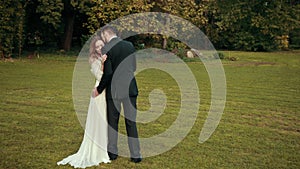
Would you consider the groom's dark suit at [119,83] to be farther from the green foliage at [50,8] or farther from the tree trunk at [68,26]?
the tree trunk at [68,26]

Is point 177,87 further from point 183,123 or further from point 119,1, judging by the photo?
point 119,1

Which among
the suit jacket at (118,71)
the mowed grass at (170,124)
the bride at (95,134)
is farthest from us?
the mowed grass at (170,124)

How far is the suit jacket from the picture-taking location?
541 cm

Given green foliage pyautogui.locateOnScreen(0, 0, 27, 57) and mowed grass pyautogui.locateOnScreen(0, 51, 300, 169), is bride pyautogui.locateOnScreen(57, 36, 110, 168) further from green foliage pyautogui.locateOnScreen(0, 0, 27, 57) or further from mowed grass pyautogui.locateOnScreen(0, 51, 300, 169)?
green foliage pyautogui.locateOnScreen(0, 0, 27, 57)

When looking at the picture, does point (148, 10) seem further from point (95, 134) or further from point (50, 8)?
point (95, 134)

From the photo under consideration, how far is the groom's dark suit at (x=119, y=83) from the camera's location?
5430 millimetres

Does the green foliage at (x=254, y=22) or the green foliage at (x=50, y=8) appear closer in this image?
the green foliage at (x=50, y=8)

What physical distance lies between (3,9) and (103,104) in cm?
1409

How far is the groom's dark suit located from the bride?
10cm

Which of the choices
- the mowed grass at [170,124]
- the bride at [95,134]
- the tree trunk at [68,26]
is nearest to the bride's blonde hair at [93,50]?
the bride at [95,134]

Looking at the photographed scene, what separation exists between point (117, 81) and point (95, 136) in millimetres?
838

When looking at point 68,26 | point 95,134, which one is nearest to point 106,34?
point 95,134

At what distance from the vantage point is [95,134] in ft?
18.3

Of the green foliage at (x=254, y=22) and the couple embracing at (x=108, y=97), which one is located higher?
the couple embracing at (x=108, y=97)
